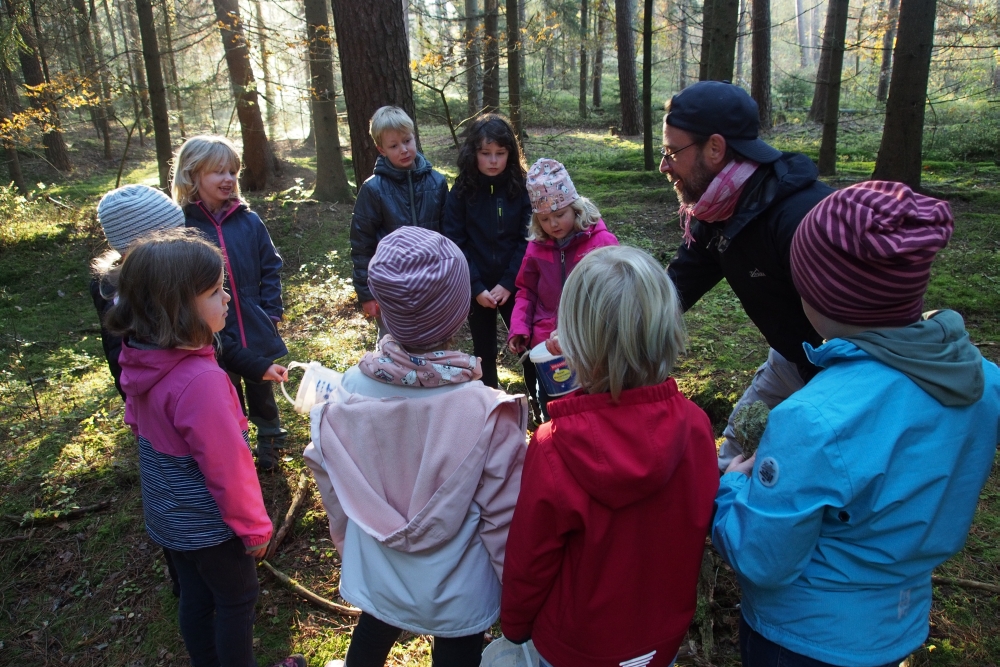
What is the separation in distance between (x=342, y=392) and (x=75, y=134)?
30.6 m

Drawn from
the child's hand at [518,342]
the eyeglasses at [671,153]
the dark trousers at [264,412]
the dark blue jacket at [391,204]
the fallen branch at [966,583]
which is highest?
the eyeglasses at [671,153]

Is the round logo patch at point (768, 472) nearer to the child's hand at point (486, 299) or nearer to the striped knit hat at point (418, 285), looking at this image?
the striped knit hat at point (418, 285)

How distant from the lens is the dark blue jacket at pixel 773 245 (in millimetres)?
2457

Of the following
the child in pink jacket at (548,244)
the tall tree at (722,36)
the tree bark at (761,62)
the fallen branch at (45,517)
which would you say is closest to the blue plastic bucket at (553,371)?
the child in pink jacket at (548,244)

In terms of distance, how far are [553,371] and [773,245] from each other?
108 cm

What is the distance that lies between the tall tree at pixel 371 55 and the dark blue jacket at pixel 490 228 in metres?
1.93

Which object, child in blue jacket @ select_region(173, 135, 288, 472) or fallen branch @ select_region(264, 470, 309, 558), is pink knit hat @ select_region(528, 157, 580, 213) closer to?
child in blue jacket @ select_region(173, 135, 288, 472)

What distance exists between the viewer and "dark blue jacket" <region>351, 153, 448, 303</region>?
4160 millimetres

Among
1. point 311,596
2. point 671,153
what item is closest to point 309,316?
point 311,596

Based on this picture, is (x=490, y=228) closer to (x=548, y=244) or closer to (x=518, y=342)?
(x=548, y=244)

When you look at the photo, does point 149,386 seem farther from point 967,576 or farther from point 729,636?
point 967,576

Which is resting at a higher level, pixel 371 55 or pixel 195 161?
pixel 371 55

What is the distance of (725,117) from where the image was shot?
259 centimetres

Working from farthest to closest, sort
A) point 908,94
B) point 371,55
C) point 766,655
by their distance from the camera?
point 908,94
point 371,55
point 766,655
